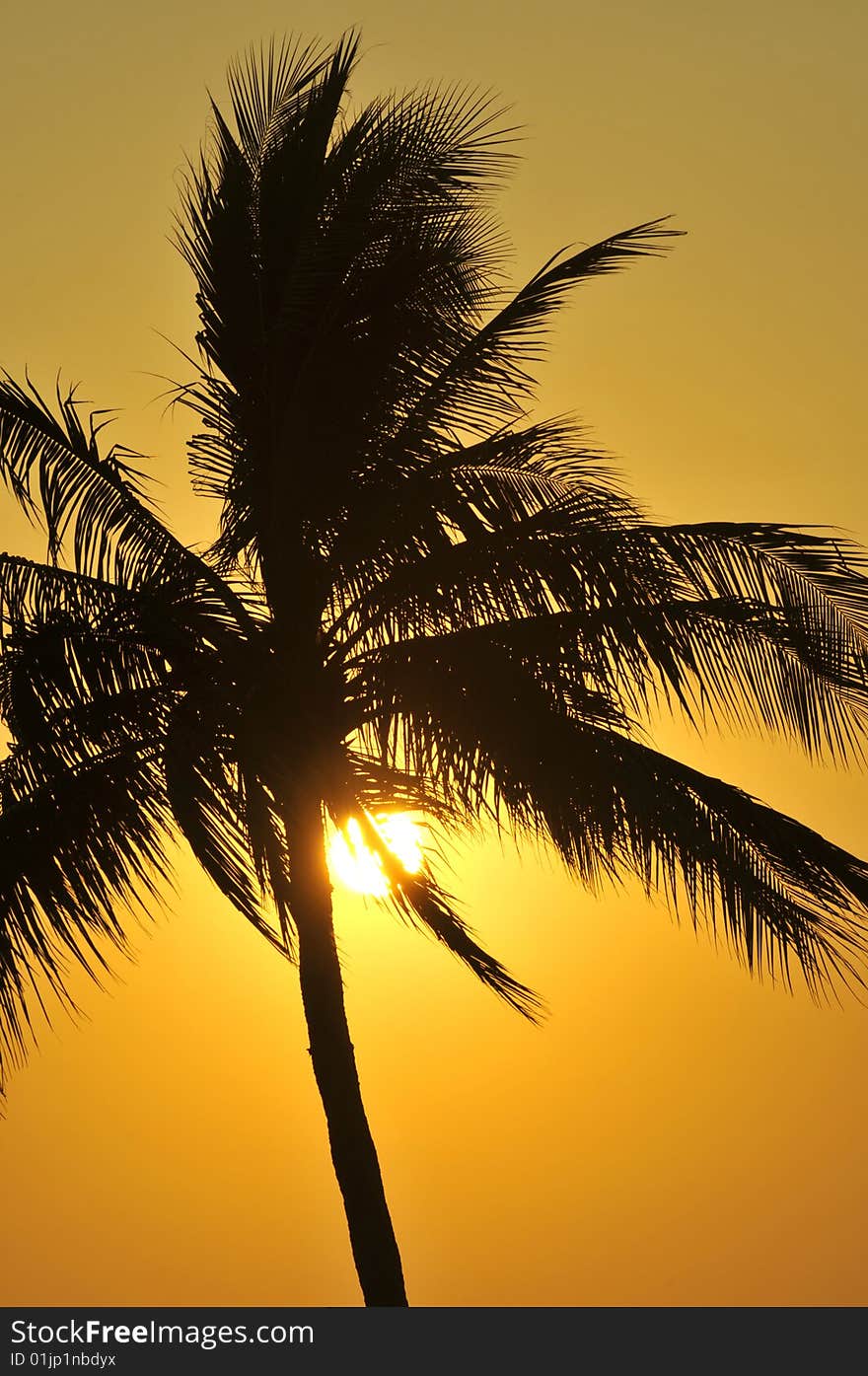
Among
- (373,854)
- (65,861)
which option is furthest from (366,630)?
(65,861)

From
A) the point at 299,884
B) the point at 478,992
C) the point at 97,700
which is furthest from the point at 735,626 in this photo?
the point at 478,992

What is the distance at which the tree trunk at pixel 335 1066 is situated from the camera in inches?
259

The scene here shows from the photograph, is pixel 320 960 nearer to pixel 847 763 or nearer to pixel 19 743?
pixel 19 743

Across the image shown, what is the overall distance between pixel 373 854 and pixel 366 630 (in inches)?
45.1

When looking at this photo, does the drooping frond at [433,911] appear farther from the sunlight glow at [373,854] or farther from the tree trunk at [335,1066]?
the tree trunk at [335,1066]

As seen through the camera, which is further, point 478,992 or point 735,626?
point 478,992

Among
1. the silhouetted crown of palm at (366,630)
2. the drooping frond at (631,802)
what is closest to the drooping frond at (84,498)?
the silhouetted crown of palm at (366,630)

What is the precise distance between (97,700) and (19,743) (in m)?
0.39

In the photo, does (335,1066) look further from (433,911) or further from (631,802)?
(631,802)

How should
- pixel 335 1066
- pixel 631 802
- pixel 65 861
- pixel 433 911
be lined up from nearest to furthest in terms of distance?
pixel 65 861 → pixel 631 802 → pixel 335 1066 → pixel 433 911

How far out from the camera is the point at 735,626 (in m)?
6.40

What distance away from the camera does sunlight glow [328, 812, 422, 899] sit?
22.5 feet

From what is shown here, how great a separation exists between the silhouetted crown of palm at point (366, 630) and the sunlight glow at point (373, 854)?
16cm

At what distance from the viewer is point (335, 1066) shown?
6.75 metres
